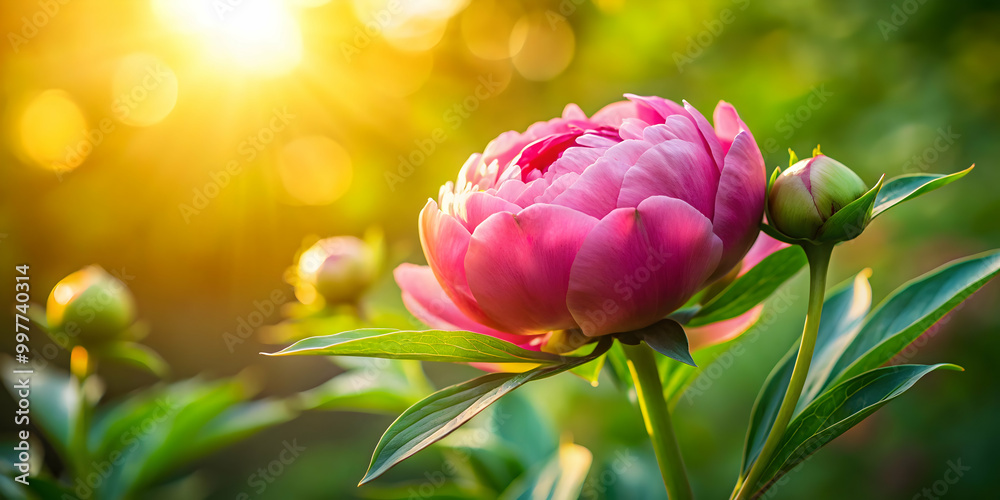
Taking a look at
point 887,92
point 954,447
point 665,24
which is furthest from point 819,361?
point 665,24

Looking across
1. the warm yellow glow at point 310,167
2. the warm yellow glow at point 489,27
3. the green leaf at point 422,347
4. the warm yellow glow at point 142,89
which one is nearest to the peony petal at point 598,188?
the green leaf at point 422,347

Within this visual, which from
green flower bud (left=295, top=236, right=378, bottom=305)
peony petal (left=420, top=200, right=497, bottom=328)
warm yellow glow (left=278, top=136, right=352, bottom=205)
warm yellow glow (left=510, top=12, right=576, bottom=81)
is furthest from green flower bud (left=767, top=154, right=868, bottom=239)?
Result: warm yellow glow (left=278, top=136, right=352, bottom=205)

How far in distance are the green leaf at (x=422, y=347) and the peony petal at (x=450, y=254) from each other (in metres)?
0.03

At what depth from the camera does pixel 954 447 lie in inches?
44.8

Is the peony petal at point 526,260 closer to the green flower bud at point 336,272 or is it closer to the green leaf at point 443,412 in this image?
the green leaf at point 443,412

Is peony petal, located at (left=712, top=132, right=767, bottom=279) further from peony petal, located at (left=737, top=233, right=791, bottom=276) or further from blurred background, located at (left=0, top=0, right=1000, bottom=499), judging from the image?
blurred background, located at (left=0, top=0, right=1000, bottom=499)

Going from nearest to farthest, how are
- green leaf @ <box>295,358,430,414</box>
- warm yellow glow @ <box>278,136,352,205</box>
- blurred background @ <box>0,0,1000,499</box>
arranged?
green leaf @ <box>295,358,430,414</box>, blurred background @ <box>0,0,1000,499</box>, warm yellow glow @ <box>278,136,352,205</box>

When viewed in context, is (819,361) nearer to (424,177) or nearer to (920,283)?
(920,283)

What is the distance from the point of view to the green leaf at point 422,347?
1.34 ft

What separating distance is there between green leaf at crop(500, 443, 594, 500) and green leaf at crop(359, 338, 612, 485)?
0.18m

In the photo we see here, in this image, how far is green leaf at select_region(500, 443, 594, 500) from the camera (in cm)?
59

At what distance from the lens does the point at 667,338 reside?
17.0 inches

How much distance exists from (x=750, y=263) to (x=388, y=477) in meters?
1.85

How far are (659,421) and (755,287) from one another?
13 centimetres
